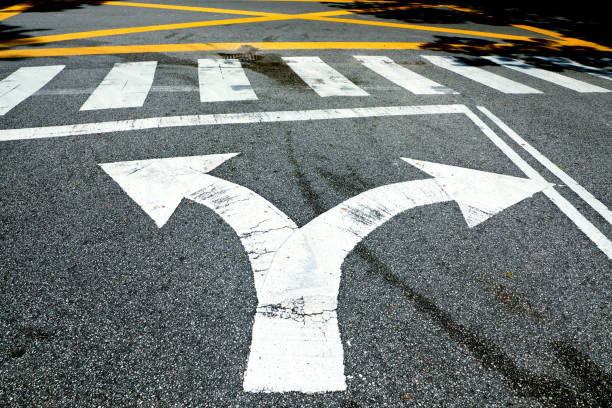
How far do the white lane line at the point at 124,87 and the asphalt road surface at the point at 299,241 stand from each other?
0.15ft

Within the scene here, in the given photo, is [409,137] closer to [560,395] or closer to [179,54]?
[560,395]

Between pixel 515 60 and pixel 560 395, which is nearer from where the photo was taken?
pixel 560 395

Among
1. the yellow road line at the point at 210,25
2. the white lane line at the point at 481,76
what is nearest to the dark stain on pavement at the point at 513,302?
the white lane line at the point at 481,76

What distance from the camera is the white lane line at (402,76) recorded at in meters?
6.79

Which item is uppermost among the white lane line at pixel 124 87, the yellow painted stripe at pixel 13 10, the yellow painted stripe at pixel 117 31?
the yellow painted stripe at pixel 13 10

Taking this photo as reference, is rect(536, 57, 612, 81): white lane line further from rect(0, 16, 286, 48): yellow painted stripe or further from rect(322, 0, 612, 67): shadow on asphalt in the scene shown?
rect(0, 16, 286, 48): yellow painted stripe

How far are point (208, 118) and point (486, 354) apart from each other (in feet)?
14.1

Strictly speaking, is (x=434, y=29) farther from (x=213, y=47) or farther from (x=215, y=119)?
(x=215, y=119)

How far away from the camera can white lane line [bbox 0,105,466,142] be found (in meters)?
4.80

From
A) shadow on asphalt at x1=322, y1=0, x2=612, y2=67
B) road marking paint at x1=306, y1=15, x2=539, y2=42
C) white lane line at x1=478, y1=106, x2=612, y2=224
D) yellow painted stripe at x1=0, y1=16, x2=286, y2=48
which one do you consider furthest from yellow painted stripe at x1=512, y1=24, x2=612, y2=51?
yellow painted stripe at x1=0, y1=16, x2=286, y2=48

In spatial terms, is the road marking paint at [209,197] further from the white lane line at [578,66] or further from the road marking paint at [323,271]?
the white lane line at [578,66]

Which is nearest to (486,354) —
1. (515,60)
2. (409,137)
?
(409,137)

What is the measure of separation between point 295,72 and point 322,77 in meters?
0.56

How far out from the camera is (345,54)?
8844 mm
